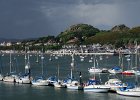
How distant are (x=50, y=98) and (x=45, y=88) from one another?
1136 centimetres

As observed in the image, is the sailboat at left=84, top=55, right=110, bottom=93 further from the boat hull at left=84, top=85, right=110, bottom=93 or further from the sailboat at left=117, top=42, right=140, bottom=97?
the sailboat at left=117, top=42, right=140, bottom=97

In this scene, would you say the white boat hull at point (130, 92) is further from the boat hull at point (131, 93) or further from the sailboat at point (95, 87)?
the sailboat at point (95, 87)

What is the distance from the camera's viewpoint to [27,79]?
90.8 metres

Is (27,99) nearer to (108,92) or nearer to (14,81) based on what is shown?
(108,92)

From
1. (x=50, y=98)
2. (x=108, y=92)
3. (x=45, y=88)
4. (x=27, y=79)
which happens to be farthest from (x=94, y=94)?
(x=27, y=79)

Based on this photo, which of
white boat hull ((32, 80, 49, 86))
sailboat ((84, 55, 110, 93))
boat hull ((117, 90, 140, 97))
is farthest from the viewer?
white boat hull ((32, 80, 49, 86))

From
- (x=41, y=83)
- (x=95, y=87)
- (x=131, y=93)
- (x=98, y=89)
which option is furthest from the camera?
(x=41, y=83)

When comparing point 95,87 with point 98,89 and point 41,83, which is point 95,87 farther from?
point 41,83

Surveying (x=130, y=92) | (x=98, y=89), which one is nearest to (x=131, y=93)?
(x=130, y=92)

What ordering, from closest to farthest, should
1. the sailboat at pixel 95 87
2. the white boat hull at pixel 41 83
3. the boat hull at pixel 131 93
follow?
the boat hull at pixel 131 93 < the sailboat at pixel 95 87 < the white boat hull at pixel 41 83

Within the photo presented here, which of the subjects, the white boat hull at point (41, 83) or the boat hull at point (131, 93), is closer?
the boat hull at point (131, 93)

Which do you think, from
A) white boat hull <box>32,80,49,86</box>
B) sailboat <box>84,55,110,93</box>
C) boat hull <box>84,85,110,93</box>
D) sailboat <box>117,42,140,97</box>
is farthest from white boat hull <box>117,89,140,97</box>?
white boat hull <box>32,80,49,86</box>

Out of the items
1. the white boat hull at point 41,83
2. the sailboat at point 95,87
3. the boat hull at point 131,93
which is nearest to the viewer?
the boat hull at point 131,93

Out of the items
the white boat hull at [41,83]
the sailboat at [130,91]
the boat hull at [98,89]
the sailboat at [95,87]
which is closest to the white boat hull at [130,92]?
the sailboat at [130,91]
